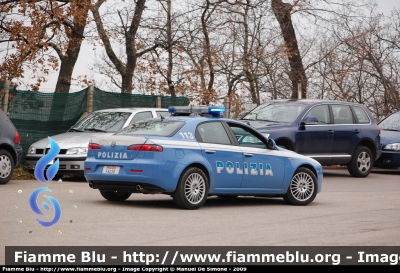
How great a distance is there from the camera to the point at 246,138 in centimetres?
1429

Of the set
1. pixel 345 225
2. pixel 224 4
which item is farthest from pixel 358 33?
pixel 345 225

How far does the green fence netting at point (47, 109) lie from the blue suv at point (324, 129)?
377cm

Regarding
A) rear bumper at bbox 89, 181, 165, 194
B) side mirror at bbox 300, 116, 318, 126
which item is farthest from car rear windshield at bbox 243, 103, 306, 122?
rear bumper at bbox 89, 181, 165, 194

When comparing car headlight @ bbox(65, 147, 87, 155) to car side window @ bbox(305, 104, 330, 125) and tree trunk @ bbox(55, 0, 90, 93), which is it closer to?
car side window @ bbox(305, 104, 330, 125)

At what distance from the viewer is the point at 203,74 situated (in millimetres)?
29469

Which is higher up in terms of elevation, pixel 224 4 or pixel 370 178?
pixel 224 4

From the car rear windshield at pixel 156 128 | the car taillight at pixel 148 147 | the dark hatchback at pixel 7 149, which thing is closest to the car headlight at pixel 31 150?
the dark hatchback at pixel 7 149

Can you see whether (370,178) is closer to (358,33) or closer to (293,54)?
(293,54)

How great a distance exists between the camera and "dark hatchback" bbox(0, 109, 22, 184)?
1689cm

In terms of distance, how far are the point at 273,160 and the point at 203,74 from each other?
15.3 meters

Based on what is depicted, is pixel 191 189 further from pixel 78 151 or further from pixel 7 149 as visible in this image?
pixel 78 151

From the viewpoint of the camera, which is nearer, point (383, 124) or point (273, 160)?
point (273, 160)

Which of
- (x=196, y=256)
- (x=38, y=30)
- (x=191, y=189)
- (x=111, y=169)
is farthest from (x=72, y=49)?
(x=196, y=256)

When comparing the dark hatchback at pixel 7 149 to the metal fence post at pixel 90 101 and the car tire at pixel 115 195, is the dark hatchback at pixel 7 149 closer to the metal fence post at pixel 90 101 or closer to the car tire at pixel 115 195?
the car tire at pixel 115 195
